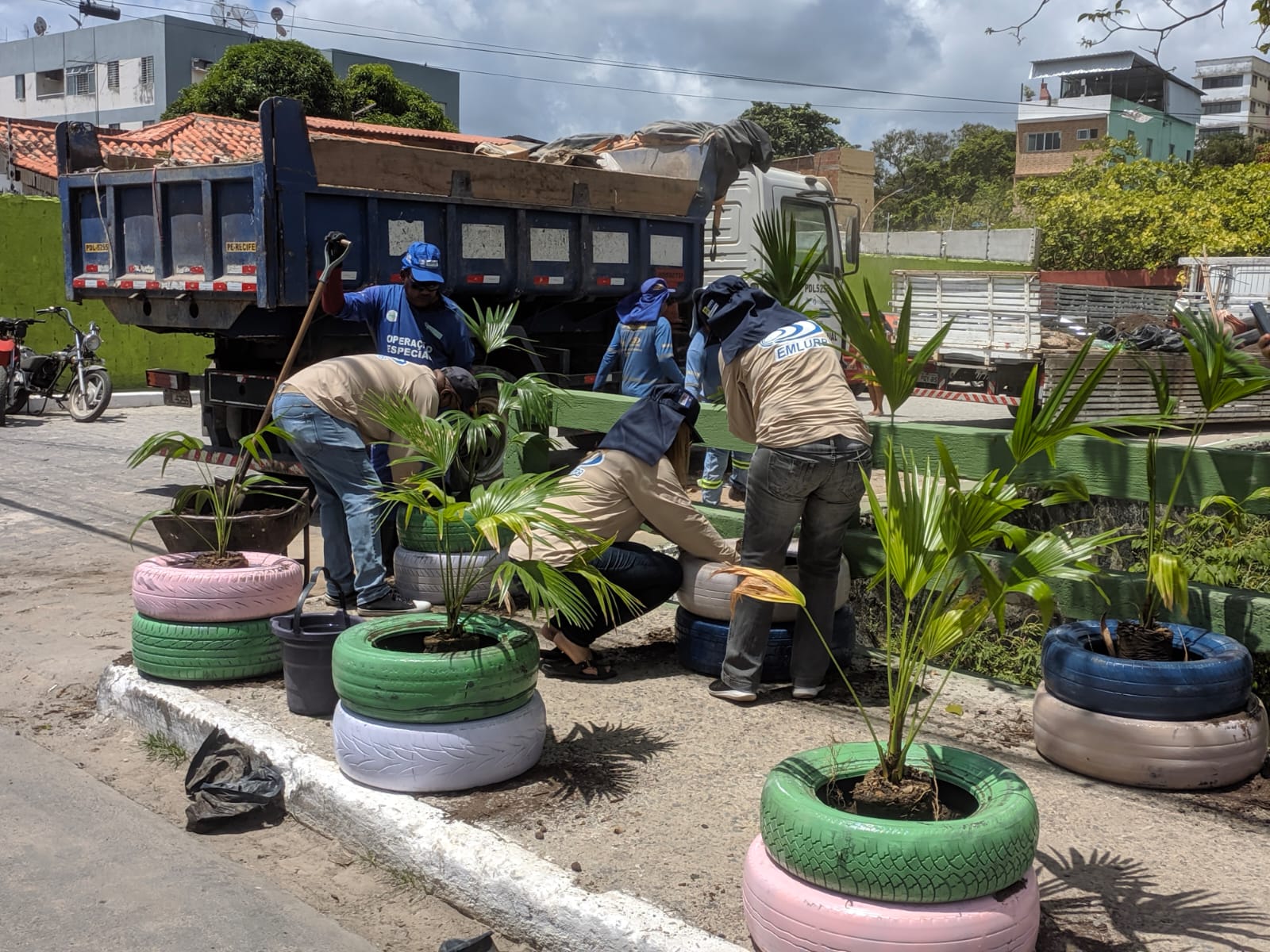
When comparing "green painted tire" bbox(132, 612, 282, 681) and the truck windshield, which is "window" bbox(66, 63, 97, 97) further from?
"green painted tire" bbox(132, 612, 282, 681)

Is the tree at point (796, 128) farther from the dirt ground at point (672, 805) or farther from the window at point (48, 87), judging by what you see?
the dirt ground at point (672, 805)

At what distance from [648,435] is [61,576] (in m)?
4.25

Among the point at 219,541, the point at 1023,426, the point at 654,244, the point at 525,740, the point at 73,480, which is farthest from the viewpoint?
the point at 654,244

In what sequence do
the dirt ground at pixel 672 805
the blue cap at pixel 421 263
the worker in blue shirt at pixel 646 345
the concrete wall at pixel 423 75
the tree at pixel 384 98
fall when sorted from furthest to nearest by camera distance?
the concrete wall at pixel 423 75, the tree at pixel 384 98, the worker in blue shirt at pixel 646 345, the blue cap at pixel 421 263, the dirt ground at pixel 672 805

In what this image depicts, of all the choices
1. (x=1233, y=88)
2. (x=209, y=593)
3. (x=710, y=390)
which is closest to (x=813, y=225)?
(x=710, y=390)

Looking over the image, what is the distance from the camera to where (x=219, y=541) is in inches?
204

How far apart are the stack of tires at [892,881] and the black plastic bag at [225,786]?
6.25 feet

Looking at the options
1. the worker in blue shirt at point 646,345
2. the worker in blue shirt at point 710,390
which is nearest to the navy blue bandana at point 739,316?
the worker in blue shirt at point 710,390

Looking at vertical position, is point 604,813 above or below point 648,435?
below

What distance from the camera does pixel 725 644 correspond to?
5082mm

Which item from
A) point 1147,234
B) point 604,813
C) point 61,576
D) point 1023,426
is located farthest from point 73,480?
point 1147,234

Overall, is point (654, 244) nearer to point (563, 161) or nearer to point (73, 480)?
point (563, 161)

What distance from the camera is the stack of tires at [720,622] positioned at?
499cm

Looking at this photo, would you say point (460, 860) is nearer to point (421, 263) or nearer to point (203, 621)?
point (203, 621)
